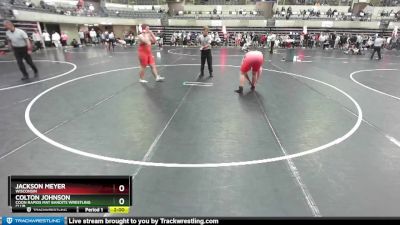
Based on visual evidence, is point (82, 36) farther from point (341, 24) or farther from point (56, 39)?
point (341, 24)

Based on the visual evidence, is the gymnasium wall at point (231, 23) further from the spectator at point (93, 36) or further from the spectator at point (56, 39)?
the spectator at point (56, 39)

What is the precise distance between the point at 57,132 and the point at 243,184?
12.4 ft

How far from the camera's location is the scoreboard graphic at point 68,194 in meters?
2.35

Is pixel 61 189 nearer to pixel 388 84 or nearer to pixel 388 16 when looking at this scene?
pixel 388 84

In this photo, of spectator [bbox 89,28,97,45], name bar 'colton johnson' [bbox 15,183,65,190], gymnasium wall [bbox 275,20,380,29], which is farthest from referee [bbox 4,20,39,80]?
gymnasium wall [bbox 275,20,380,29]

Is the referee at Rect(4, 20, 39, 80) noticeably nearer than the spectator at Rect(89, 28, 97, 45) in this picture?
Yes

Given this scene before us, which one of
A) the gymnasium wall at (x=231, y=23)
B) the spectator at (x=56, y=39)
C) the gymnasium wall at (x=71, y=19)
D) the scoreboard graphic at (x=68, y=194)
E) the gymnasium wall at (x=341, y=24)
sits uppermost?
the gymnasium wall at (x=341, y=24)

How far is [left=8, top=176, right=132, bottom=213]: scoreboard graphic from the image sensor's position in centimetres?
235

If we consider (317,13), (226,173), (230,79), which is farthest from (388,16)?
(226,173)

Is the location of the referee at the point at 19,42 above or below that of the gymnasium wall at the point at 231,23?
below

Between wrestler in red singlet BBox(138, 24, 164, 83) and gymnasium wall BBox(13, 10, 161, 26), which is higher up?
gymnasium wall BBox(13, 10, 161, 26)

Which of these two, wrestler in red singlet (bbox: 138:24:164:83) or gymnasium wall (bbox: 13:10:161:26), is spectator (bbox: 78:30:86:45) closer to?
gymnasium wall (bbox: 13:10:161:26)

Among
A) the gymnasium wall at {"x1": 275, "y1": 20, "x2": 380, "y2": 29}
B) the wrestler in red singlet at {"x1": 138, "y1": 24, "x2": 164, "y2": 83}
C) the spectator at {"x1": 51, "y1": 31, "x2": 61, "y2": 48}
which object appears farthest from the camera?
the gymnasium wall at {"x1": 275, "y1": 20, "x2": 380, "y2": 29}

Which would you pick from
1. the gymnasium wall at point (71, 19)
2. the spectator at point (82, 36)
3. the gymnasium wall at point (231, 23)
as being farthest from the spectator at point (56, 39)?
the gymnasium wall at point (231, 23)
